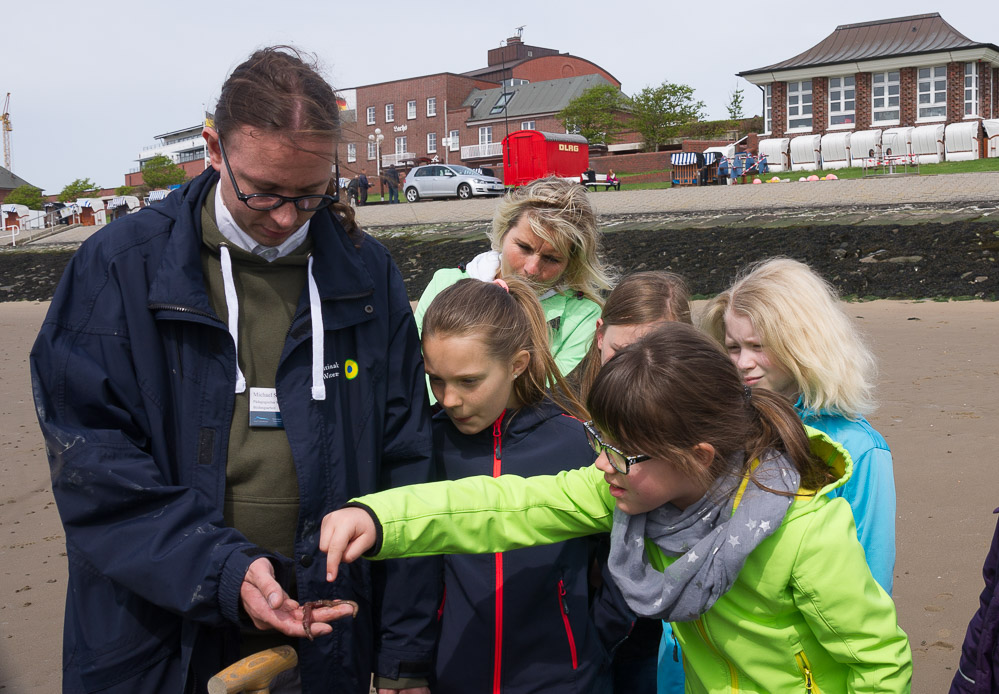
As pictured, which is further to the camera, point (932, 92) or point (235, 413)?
point (932, 92)

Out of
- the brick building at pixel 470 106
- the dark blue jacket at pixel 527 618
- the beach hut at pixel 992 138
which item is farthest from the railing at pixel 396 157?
the dark blue jacket at pixel 527 618

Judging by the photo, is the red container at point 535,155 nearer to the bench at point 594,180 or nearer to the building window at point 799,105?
the bench at point 594,180

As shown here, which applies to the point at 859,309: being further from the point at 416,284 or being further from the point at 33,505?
the point at 33,505

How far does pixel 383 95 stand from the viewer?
72875 millimetres

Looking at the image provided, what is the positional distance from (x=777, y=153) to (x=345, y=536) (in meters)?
38.1

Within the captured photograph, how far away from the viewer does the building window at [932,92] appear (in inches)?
1571

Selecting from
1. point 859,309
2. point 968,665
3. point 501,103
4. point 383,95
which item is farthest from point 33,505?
point 383,95

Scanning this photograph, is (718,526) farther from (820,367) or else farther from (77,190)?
(77,190)

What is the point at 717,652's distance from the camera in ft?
7.24

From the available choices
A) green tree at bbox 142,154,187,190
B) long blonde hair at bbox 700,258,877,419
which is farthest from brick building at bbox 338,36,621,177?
long blonde hair at bbox 700,258,877,419

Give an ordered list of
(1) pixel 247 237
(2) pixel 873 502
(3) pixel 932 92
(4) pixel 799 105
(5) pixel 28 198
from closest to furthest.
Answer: (1) pixel 247 237
(2) pixel 873 502
(3) pixel 932 92
(4) pixel 799 105
(5) pixel 28 198

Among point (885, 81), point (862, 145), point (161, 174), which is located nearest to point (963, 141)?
point (862, 145)

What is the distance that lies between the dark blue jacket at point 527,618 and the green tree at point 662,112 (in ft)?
153

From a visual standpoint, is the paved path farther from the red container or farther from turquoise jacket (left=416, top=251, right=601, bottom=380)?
turquoise jacket (left=416, top=251, right=601, bottom=380)
